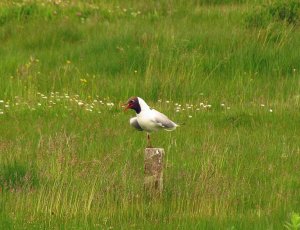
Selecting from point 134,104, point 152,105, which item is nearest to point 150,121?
point 134,104

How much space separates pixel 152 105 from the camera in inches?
538

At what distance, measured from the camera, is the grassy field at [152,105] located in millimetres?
8641

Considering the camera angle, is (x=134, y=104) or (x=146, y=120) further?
(x=134, y=104)

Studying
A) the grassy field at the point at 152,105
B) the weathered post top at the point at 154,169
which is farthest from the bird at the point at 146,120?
the weathered post top at the point at 154,169

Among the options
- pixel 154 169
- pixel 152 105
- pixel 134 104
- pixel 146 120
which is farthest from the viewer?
pixel 152 105

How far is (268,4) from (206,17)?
1.23 m

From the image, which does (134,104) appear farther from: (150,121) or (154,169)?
(154,169)

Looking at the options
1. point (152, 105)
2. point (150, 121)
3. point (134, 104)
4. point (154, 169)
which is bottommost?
point (152, 105)

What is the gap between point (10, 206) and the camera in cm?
857

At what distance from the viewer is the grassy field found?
864cm

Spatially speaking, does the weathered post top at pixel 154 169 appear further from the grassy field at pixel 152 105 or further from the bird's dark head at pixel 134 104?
the bird's dark head at pixel 134 104

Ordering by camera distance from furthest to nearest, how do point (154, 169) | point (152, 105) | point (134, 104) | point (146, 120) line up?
point (152, 105) → point (134, 104) → point (146, 120) → point (154, 169)

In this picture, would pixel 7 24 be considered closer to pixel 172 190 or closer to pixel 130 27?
pixel 130 27

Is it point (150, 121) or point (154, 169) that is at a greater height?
point (150, 121)
